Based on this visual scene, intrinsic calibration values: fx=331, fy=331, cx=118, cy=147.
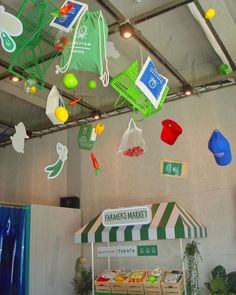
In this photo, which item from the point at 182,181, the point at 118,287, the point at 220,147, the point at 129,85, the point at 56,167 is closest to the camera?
the point at 129,85

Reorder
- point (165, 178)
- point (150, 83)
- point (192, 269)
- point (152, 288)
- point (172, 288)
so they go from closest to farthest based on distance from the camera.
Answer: point (150, 83), point (172, 288), point (152, 288), point (192, 269), point (165, 178)

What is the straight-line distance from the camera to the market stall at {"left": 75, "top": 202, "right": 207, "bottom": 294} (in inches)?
210

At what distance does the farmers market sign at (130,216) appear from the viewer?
5467 mm

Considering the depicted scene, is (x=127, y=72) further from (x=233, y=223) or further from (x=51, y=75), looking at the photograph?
(x=233, y=223)

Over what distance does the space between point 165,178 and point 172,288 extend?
2211 millimetres

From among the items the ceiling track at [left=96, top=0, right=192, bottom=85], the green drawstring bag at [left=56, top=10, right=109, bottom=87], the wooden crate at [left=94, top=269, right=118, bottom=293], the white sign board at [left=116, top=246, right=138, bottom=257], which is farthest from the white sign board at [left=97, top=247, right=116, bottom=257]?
the green drawstring bag at [left=56, top=10, right=109, bottom=87]

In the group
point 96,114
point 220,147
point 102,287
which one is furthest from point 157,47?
point 102,287

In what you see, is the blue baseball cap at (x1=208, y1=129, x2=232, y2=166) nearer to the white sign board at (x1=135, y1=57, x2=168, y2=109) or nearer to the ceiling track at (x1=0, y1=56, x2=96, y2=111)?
the white sign board at (x1=135, y1=57, x2=168, y2=109)

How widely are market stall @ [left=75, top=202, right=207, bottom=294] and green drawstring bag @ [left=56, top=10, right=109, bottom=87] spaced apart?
3.48 meters

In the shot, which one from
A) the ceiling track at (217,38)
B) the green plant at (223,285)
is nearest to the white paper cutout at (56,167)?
the ceiling track at (217,38)

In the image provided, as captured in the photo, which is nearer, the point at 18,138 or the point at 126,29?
the point at 18,138

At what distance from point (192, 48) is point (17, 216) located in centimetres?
438

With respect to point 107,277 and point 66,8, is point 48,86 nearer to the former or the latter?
point 107,277

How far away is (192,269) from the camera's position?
5.63 metres
